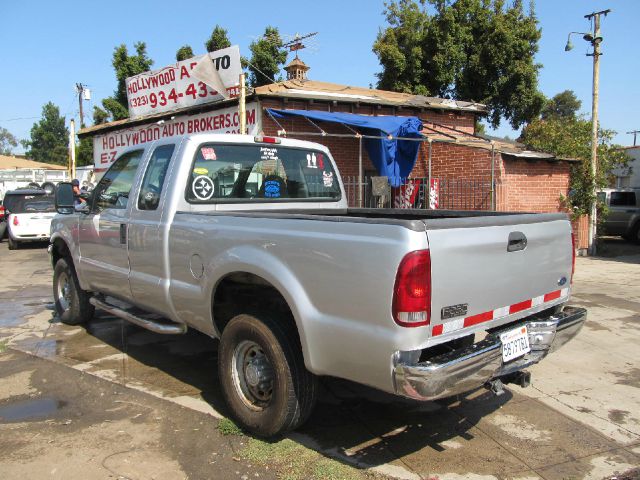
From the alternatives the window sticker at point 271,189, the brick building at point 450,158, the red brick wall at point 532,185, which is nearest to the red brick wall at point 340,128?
the brick building at point 450,158

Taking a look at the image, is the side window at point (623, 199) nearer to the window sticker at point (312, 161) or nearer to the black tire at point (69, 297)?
the window sticker at point (312, 161)

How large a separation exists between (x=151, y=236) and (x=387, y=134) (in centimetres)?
761

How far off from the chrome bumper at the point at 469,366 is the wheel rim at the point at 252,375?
1119 mm

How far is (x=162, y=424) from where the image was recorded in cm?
392

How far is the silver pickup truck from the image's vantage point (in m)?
2.79

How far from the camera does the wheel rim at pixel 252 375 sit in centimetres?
362

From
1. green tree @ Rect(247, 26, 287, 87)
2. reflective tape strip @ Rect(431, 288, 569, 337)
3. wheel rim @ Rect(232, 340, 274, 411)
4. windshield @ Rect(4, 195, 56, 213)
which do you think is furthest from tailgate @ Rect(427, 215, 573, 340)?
green tree @ Rect(247, 26, 287, 87)

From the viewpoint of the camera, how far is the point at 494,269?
3115 mm

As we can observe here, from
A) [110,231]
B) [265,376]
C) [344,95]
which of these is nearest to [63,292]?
[110,231]

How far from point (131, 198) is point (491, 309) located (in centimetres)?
323

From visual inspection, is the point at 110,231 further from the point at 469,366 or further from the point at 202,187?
the point at 469,366

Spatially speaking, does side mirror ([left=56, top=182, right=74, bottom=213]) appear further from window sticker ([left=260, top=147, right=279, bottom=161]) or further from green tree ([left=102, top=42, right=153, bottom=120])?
green tree ([left=102, top=42, right=153, bottom=120])

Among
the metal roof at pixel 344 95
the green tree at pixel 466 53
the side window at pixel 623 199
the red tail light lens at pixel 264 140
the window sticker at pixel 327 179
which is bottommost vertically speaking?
the side window at pixel 623 199

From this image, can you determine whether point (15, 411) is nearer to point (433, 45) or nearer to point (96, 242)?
point (96, 242)
